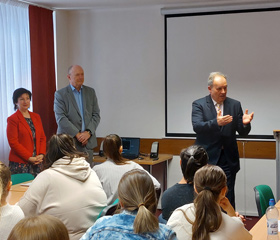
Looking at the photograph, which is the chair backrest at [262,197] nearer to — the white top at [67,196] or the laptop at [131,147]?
the white top at [67,196]

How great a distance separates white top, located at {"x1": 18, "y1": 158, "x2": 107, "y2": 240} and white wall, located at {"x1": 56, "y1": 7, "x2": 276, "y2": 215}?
11.3 feet

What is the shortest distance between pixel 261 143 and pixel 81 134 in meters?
2.42

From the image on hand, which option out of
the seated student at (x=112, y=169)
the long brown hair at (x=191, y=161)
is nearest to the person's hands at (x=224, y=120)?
the seated student at (x=112, y=169)

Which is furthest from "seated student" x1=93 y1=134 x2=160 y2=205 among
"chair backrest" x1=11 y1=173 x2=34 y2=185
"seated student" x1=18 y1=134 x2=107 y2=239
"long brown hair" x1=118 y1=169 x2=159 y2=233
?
"long brown hair" x1=118 y1=169 x2=159 y2=233

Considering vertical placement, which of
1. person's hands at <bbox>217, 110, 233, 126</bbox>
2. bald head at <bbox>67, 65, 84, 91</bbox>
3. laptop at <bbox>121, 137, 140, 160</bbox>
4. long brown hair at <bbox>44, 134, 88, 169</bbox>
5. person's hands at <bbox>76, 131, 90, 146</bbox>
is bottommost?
laptop at <bbox>121, 137, 140, 160</bbox>

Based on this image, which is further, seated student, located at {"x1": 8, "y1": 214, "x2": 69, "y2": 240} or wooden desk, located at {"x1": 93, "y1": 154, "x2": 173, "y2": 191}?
wooden desk, located at {"x1": 93, "y1": 154, "x2": 173, "y2": 191}

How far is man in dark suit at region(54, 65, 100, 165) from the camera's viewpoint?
227 inches

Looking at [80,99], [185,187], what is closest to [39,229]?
[185,187]

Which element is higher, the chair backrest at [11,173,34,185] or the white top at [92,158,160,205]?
the white top at [92,158,160,205]

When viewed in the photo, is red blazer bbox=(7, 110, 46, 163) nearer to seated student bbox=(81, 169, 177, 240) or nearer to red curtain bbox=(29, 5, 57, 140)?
red curtain bbox=(29, 5, 57, 140)

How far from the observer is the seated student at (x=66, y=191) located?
10.3 feet

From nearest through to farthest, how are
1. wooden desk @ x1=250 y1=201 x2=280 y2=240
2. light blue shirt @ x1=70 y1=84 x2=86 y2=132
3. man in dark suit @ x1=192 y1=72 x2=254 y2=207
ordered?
wooden desk @ x1=250 y1=201 x2=280 y2=240 → man in dark suit @ x1=192 y1=72 x2=254 y2=207 → light blue shirt @ x1=70 y1=84 x2=86 y2=132

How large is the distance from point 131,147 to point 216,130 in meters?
2.21

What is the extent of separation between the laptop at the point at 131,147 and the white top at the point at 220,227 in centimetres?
387
